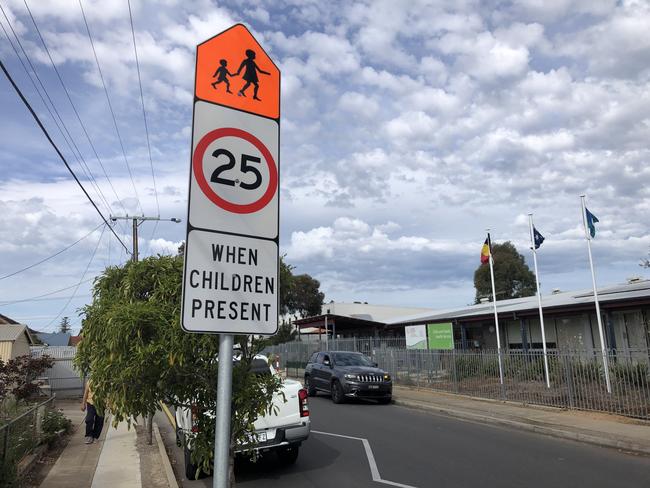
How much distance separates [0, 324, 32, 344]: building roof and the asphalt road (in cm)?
1527

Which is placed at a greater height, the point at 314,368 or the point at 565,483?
the point at 314,368

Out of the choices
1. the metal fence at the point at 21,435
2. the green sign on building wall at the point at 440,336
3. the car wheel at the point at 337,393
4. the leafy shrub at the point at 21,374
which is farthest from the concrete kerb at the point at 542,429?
the leafy shrub at the point at 21,374

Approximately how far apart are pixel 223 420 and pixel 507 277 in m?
59.2

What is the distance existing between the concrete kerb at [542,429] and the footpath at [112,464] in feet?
26.1

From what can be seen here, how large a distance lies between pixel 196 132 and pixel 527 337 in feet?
79.8

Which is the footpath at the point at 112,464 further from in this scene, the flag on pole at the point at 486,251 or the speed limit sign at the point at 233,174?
the flag on pole at the point at 486,251

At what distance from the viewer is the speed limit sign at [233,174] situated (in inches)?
103

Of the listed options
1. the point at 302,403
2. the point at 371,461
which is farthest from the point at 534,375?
the point at 302,403

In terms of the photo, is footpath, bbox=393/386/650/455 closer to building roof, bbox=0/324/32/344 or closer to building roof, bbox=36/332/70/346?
building roof, bbox=0/324/32/344

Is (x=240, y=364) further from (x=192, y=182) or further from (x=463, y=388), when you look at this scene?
(x=463, y=388)

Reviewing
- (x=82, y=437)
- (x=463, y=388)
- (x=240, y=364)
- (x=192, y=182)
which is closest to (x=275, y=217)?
(x=192, y=182)

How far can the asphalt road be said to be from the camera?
25.7 feet

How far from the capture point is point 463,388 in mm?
19125

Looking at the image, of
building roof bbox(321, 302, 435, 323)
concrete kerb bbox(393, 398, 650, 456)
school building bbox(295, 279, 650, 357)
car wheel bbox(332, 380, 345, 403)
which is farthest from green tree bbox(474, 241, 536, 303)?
concrete kerb bbox(393, 398, 650, 456)
